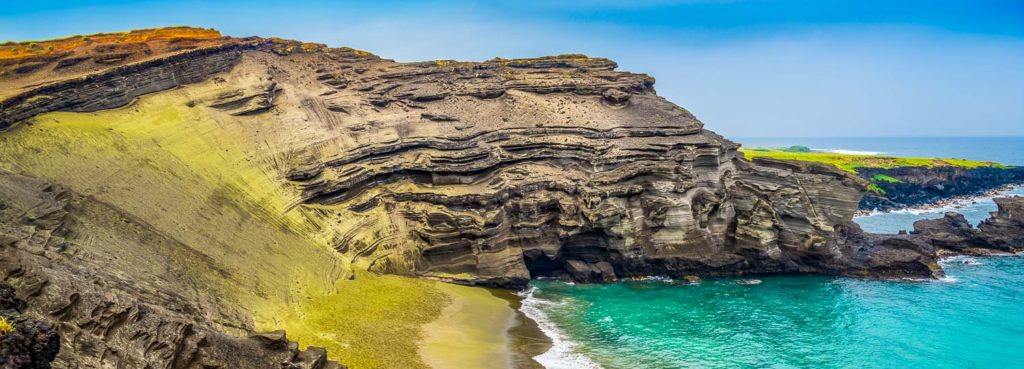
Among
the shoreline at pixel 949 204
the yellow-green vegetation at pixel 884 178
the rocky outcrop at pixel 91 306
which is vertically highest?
the yellow-green vegetation at pixel 884 178

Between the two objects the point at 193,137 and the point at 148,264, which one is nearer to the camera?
the point at 148,264

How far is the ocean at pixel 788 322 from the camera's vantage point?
1369 inches

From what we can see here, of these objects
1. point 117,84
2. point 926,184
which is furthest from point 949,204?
point 117,84

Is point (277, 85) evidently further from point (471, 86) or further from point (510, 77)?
point (510, 77)

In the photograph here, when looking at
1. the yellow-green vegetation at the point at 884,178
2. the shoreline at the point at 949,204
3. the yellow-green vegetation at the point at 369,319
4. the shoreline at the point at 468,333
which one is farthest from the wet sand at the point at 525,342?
the yellow-green vegetation at the point at 884,178

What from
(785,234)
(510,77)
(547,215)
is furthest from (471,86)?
(785,234)

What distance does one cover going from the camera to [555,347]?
36.2m

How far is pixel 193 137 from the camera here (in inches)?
1768

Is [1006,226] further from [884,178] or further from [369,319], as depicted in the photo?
[369,319]

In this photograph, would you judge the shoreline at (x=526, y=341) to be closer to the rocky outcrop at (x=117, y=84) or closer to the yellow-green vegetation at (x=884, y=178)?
the rocky outcrop at (x=117, y=84)

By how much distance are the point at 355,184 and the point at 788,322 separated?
3521cm

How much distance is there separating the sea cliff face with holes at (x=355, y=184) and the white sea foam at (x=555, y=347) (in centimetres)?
559

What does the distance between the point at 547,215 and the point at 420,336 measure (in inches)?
810

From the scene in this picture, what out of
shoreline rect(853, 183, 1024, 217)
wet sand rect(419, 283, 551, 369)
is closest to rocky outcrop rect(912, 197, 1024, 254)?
shoreline rect(853, 183, 1024, 217)
